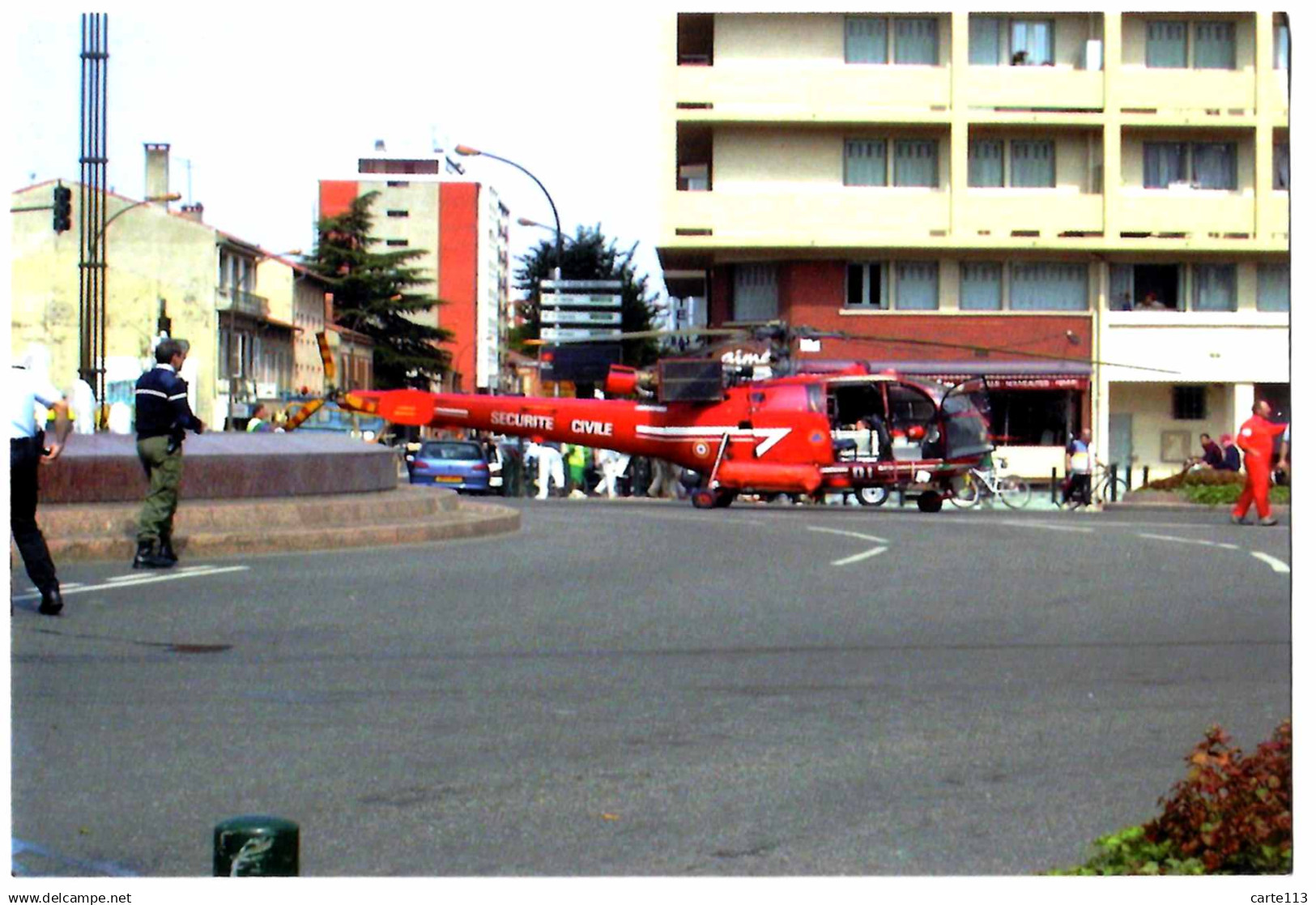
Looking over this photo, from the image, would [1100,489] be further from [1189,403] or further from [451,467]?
[451,467]

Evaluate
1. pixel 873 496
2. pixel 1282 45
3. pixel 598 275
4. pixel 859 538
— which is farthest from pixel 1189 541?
pixel 598 275

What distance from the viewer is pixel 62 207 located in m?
18.8

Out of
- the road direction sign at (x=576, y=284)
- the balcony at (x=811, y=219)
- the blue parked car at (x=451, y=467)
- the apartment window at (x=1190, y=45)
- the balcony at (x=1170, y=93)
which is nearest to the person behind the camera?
the apartment window at (x=1190, y=45)

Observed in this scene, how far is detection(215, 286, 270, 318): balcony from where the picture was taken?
5706 centimetres

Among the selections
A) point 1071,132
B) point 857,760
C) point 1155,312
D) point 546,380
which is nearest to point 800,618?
point 857,760

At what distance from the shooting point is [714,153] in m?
43.7

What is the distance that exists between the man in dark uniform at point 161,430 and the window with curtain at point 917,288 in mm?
33016

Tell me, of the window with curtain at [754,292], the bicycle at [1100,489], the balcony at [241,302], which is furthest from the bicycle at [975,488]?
Answer: the balcony at [241,302]

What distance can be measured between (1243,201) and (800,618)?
34509 mm

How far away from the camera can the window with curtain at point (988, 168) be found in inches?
1698

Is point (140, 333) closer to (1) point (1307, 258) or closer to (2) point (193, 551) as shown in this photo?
(2) point (193, 551)

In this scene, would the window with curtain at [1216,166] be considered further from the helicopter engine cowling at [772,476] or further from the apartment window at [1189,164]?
the helicopter engine cowling at [772,476]

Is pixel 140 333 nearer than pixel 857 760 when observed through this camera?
No

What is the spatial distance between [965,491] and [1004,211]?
13560 mm
